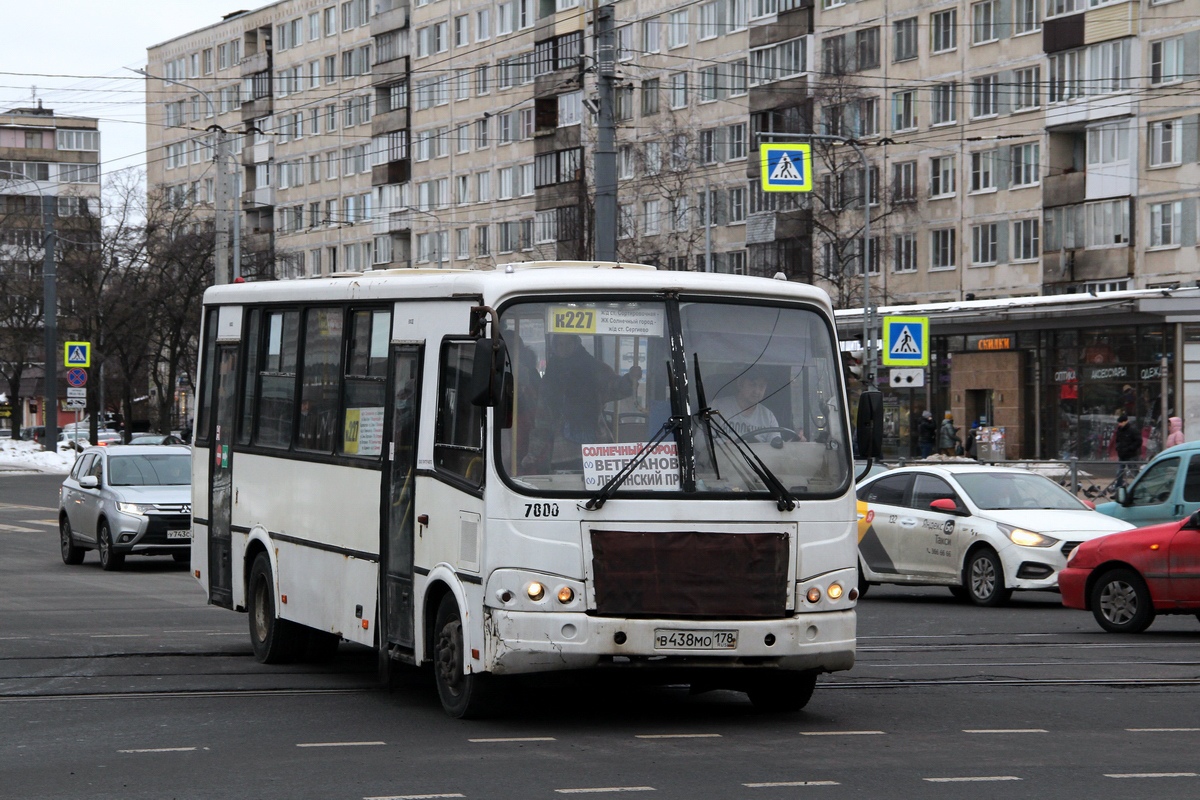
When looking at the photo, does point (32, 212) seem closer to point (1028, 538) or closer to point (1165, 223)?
point (1165, 223)

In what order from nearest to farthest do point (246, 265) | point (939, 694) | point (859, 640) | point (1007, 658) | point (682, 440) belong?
point (682, 440), point (939, 694), point (1007, 658), point (859, 640), point (246, 265)

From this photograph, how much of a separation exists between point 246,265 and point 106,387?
2484 cm

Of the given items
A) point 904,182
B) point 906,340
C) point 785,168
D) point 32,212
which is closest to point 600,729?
point 906,340

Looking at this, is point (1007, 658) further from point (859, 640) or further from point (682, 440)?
point (682, 440)

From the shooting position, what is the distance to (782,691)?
11227 millimetres

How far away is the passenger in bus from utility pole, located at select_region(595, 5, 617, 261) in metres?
12.2

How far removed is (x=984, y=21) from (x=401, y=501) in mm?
56515

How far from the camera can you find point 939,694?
12.1 meters

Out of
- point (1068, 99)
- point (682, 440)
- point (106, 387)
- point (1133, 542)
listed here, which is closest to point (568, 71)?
point (1068, 99)

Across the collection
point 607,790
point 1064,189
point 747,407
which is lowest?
point 607,790

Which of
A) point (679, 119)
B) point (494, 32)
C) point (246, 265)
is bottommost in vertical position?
point (246, 265)

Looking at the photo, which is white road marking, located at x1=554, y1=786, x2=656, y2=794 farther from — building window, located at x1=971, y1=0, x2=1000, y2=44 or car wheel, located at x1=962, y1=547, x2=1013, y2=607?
building window, located at x1=971, y1=0, x2=1000, y2=44

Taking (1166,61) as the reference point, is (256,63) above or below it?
above

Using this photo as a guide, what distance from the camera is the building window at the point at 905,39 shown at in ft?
220
